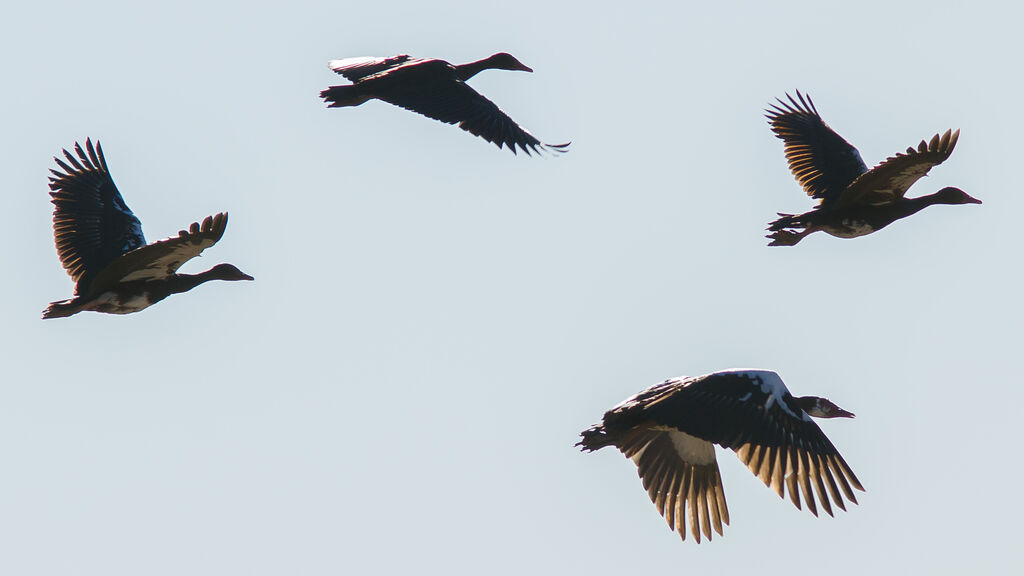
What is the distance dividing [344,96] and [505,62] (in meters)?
3.82

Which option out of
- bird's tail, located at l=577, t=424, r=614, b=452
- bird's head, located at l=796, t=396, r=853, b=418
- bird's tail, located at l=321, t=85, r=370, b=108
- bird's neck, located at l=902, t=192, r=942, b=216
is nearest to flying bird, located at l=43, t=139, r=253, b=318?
bird's tail, located at l=321, t=85, r=370, b=108

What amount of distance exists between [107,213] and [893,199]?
30.9ft

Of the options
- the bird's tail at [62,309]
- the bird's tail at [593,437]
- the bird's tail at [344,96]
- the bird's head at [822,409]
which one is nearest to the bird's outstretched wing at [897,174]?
the bird's head at [822,409]

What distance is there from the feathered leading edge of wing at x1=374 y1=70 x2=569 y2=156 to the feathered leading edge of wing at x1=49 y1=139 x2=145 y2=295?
3411 mm

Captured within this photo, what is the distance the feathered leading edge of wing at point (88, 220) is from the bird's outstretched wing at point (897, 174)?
848cm

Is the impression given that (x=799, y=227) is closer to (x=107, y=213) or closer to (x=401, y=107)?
(x=401, y=107)

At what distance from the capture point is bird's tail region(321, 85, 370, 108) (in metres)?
20.5

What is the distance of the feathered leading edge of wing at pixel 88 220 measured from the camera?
18984 millimetres

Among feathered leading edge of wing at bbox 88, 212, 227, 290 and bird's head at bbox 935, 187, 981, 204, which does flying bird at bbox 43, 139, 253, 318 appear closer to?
A: feathered leading edge of wing at bbox 88, 212, 227, 290

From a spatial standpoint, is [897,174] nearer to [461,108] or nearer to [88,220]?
[461,108]

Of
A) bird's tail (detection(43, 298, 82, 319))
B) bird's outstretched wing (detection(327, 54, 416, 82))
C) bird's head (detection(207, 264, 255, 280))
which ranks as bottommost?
bird's tail (detection(43, 298, 82, 319))

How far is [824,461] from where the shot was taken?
1558cm

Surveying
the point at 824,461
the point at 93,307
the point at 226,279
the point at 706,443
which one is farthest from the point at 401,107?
the point at 824,461

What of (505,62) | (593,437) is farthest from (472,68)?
(593,437)
